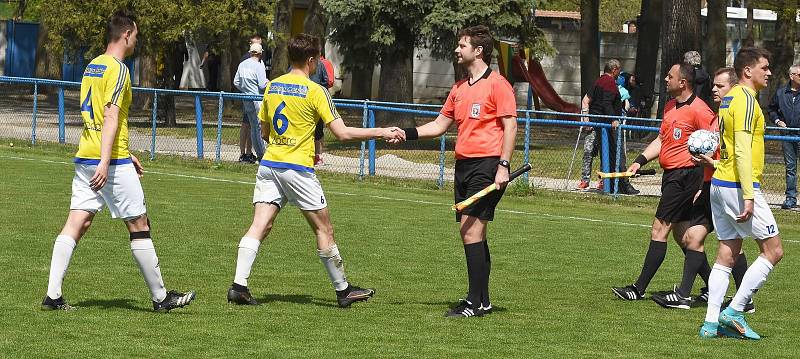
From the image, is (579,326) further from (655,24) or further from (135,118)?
(655,24)

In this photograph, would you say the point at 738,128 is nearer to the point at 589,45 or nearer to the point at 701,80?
the point at 701,80

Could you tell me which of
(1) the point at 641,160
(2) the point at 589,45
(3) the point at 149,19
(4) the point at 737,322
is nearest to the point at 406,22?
(3) the point at 149,19

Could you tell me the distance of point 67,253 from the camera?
8.76 m

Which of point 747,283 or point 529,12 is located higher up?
point 529,12

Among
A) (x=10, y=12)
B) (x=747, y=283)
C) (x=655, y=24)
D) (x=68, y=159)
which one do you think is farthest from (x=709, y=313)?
(x=10, y=12)

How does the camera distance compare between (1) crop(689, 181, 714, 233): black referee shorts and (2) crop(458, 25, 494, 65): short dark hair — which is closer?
(2) crop(458, 25, 494, 65): short dark hair

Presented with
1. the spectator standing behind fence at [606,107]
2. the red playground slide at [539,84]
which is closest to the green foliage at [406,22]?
the spectator standing behind fence at [606,107]

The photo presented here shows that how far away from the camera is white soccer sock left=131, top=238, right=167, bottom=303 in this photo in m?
8.73

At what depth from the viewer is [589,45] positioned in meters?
37.9

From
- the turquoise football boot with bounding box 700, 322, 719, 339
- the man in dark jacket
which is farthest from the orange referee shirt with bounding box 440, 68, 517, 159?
the man in dark jacket

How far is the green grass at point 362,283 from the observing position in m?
8.10

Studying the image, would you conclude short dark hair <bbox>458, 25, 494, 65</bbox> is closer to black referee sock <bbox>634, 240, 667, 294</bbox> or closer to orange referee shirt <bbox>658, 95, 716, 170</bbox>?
orange referee shirt <bbox>658, 95, 716, 170</bbox>

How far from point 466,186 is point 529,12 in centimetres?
2005

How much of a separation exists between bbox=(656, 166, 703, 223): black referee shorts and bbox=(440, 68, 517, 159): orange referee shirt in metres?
1.92
